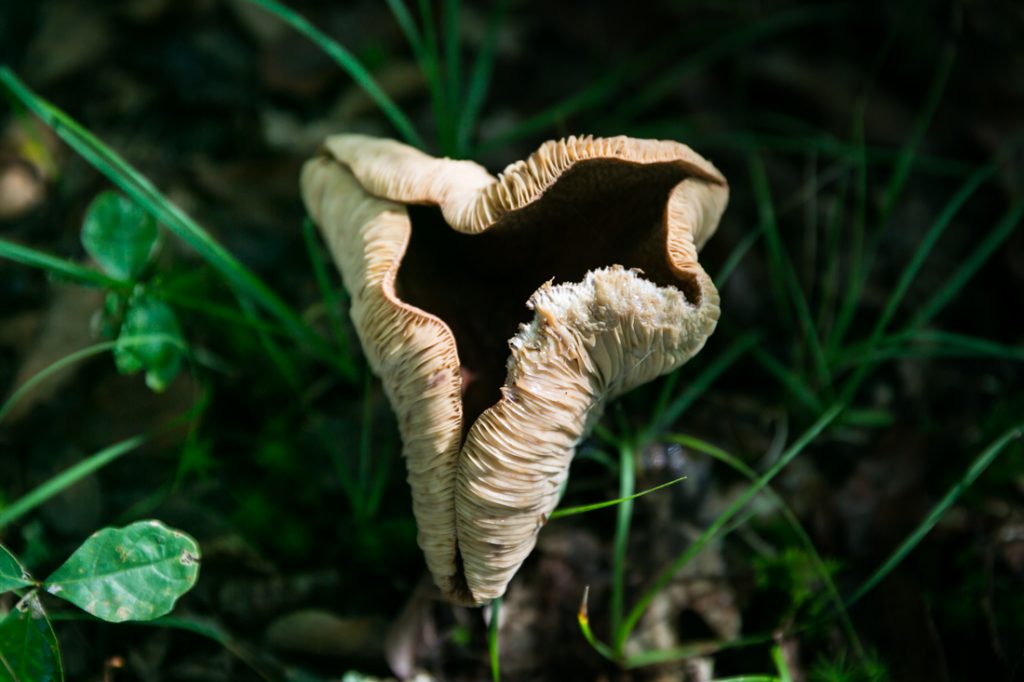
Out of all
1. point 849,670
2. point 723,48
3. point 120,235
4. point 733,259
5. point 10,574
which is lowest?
point 849,670

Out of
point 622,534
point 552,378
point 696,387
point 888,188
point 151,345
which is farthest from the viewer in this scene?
point 888,188

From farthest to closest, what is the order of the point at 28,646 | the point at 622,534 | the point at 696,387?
the point at 696,387 < the point at 622,534 < the point at 28,646

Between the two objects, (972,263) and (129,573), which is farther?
(972,263)

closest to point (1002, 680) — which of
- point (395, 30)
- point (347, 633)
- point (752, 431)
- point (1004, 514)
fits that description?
point (1004, 514)

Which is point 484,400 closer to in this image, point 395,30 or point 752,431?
point 752,431

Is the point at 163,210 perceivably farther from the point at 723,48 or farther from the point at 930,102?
the point at 930,102

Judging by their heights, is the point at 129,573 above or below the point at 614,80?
below

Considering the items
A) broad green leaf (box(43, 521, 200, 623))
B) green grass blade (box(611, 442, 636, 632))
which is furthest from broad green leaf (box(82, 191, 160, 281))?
green grass blade (box(611, 442, 636, 632))

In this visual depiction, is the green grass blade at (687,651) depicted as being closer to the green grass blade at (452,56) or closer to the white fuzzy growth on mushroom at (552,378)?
the white fuzzy growth on mushroom at (552,378)

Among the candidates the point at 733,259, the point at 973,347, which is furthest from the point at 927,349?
the point at 733,259
